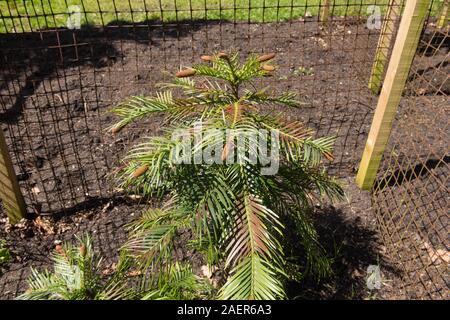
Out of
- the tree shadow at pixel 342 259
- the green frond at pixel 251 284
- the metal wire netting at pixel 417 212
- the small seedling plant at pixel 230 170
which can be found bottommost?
the tree shadow at pixel 342 259

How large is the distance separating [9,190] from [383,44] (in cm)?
357

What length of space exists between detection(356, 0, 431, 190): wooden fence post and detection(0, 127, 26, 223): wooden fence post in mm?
2581

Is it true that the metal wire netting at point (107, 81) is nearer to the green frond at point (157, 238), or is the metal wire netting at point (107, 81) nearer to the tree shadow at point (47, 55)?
the tree shadow at point (47, 55)

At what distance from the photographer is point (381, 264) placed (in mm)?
2938

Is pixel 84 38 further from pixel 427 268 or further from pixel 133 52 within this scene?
pixel 427 268

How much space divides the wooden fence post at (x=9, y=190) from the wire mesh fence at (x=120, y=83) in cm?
17

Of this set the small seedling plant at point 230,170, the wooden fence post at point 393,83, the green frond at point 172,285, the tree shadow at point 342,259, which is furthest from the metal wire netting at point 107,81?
the green frond at point 172,285

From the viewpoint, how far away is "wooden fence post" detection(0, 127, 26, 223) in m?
2.81

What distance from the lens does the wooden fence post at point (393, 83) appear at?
2641 mm

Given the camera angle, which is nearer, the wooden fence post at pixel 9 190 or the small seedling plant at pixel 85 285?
the small seedling plant at pixel 85 285

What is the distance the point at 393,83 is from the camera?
2.89 m

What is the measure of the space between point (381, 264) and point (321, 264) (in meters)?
0.77

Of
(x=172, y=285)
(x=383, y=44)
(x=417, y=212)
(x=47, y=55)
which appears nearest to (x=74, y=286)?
(x=172, y=285)
